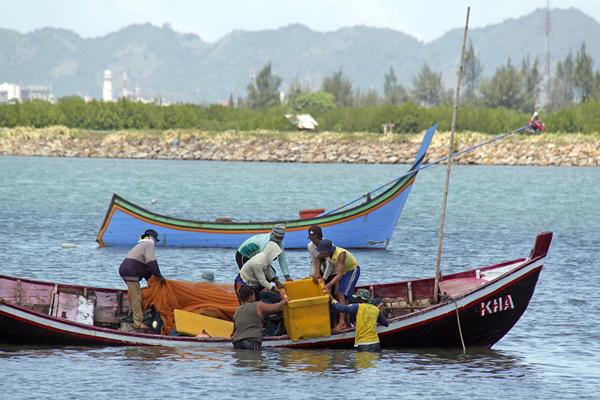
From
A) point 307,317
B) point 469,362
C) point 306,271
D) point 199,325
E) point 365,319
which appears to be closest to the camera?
point 307,317

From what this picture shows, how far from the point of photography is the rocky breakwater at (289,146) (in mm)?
109312

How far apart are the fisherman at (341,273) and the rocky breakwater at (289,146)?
86734 millimetres

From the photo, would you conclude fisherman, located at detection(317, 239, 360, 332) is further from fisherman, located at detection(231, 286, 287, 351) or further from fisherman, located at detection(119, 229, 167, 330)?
fisherman, located at detection(119, 229, 167, 330)

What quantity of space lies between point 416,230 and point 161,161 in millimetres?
68580

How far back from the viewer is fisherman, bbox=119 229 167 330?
18609mm

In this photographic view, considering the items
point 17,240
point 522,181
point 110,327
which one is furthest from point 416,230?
point 522,181

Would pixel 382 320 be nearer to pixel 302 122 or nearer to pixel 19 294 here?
pixel 19 294

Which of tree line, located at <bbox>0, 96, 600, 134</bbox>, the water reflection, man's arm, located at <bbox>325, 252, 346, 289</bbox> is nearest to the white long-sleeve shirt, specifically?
man's arm, located at <bbox>325, 252, 346, 289</bbox>

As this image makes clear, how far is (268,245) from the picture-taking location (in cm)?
1830

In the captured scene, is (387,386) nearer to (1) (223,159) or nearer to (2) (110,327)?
(2) (110,327)

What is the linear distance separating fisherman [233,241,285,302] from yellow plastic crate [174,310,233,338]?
2.77ft

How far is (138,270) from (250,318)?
6.67ft

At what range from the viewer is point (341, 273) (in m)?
18.5

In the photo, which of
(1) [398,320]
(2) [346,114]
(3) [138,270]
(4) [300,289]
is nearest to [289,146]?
(2) [346,114]
